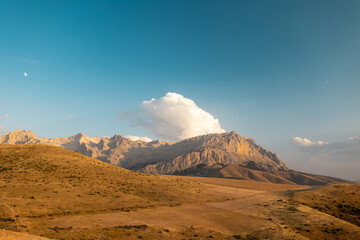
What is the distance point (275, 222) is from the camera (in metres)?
34.4

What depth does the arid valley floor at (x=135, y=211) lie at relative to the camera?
26253mm

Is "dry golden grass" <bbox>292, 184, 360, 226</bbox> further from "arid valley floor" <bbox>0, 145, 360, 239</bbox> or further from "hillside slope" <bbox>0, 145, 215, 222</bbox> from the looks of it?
"hillside slope" <bbox>0, 145, 215, 222</bbox>

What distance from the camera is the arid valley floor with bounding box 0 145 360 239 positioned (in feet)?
86.1

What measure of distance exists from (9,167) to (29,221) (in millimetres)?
39556

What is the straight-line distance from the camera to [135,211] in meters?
35.9

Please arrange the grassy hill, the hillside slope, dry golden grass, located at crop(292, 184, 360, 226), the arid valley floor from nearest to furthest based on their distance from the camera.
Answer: the arid valley floor
the grassy hill
the hillside slope
dry golden grass, located at crop(292, 184, 360, 226)

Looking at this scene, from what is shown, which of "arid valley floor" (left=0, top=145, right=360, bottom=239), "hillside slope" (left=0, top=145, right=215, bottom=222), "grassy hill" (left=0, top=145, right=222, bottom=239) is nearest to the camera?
"arid valley floor" (left=0, top=145, right=360, bottom=239)

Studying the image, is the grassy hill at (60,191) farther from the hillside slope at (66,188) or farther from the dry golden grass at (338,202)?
the dry golden grass at (338,202)

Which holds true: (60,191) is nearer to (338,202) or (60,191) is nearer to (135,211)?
(135,211)

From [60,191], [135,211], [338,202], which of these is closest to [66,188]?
[60,191]

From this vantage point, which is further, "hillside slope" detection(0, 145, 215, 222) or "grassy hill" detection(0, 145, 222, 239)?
"hillside slope" detection(0, 145, 215, 222)

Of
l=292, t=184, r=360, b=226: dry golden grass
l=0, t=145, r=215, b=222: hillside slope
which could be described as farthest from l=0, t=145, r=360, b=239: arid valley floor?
l=0, t=145, r=215, b=222: hillside slope

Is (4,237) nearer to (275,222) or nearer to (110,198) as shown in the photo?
(110,198)

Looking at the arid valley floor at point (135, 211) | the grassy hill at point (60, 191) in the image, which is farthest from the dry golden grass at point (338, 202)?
the grassy hill at point (60, 191)
